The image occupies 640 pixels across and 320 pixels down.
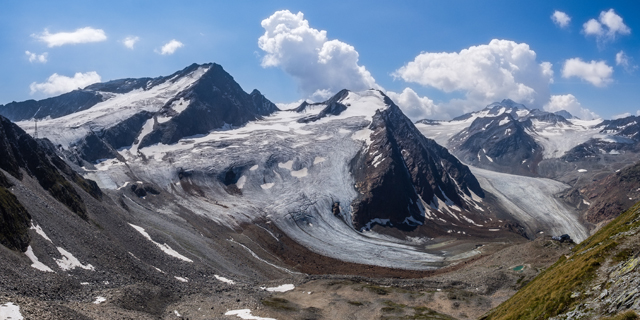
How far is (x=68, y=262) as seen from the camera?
191 ft

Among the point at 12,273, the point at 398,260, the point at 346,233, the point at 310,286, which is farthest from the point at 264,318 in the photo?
the point at 346,233

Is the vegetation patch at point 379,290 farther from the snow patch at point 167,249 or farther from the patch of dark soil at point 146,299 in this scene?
the snow patch at point 167,249

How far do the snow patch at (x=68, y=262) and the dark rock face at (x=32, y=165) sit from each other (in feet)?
71.4

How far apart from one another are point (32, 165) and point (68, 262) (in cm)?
4202

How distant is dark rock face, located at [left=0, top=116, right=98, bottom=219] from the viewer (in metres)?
80.5

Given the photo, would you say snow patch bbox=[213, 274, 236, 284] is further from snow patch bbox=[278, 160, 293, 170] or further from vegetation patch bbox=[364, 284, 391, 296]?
snow patch bbox=[278, 160, 293, 170]

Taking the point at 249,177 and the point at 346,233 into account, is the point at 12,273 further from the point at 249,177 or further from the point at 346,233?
the point at 249,177

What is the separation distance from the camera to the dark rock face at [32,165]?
264 ft

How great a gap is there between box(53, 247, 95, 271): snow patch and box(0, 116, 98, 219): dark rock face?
21.8 meters

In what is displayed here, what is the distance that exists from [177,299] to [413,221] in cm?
11862

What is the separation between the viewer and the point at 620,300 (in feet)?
86.0

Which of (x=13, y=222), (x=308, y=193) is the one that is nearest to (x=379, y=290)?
(x=13, y=222)

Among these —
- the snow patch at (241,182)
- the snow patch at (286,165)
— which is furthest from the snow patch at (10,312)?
the snow patch at (286,165)

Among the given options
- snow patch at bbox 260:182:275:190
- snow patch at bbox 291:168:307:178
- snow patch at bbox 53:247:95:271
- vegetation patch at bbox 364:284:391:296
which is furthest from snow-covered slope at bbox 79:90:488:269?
snow patch at bbox 53:247:95:271
